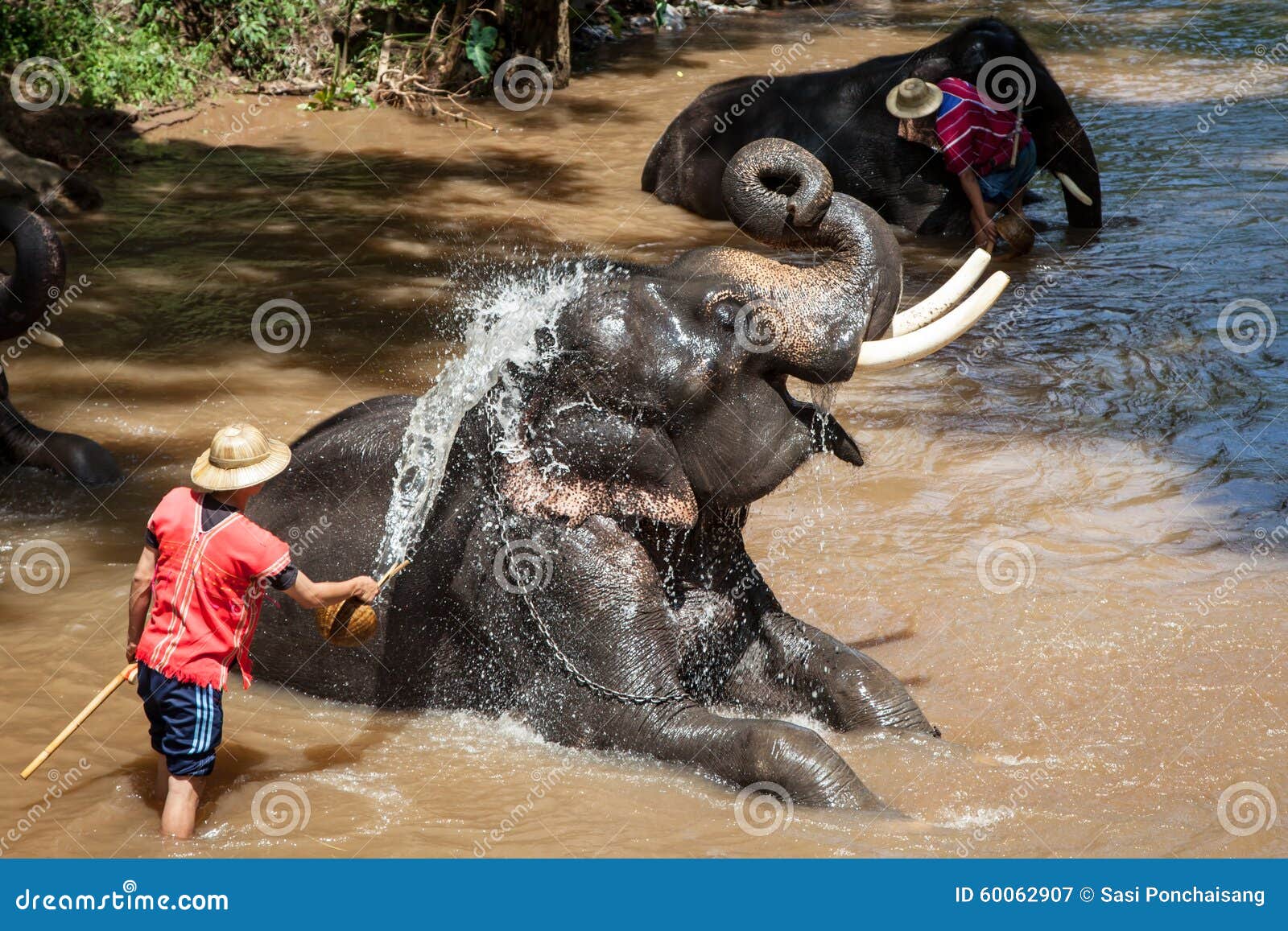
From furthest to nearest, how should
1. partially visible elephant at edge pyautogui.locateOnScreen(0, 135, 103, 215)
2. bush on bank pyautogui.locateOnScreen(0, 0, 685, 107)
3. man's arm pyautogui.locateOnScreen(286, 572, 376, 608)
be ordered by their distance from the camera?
bush on bank pyautogui.locateOnScreen(0, 0, 685, 107) < partially visible elephant at edge pyautogui.locateOnScreen(0, 135, 103, 215) < man's arm pyautogui.locateOnScreen(286, 572, 376, 608)

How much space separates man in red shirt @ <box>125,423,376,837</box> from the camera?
4008 mm

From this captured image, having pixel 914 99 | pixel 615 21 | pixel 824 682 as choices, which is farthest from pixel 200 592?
pixel 615 21

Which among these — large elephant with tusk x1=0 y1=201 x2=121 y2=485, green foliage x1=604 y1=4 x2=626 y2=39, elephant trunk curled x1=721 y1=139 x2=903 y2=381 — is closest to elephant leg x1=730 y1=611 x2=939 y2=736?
elephant trunk curled x1=721 y1=139 x2=903 y2=381

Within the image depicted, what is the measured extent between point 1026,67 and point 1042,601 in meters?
5.58

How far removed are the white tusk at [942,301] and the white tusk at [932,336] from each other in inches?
2.9

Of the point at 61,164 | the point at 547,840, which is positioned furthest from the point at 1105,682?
the point at 61,164

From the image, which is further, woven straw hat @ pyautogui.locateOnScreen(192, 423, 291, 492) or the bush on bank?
the bush on bank

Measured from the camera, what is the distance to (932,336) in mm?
4164

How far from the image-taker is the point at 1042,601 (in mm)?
5773

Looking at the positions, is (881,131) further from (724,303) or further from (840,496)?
(724,303)

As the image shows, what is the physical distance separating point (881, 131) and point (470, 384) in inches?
276

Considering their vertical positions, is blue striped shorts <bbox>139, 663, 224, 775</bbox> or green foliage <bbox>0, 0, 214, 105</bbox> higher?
blue striped shorts <bbox>139, 663, 224, 775</bbox>

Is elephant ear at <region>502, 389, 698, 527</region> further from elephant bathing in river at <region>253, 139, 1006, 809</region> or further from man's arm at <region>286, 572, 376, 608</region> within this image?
man's arm at <region>286, 572, 376, 608</region>

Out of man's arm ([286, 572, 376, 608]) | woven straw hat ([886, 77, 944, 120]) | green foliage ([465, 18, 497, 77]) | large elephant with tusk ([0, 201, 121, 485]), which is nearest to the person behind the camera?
man's arm ([286, 572, 376, 608])
